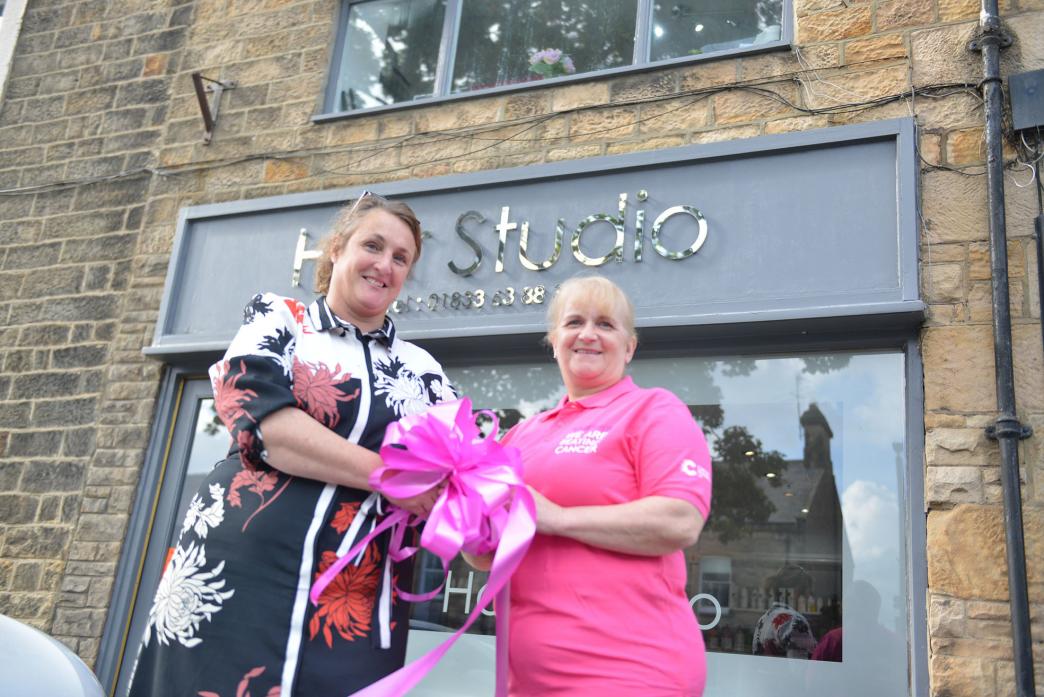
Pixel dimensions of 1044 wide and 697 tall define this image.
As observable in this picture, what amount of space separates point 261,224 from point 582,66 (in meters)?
1.97

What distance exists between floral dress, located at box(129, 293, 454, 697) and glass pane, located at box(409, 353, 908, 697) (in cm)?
212

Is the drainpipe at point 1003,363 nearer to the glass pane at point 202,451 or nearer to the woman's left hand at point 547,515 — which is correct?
the woman's left hand at point 547,515

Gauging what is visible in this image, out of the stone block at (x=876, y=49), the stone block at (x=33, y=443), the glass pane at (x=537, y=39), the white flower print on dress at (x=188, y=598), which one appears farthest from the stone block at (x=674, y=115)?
the stone block at (x=33, y=443)

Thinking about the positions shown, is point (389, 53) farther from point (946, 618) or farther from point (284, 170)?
point (946, 618)

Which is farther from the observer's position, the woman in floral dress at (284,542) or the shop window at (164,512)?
the shop window at (164,512)

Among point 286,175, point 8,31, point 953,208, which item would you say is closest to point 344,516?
point 953,208

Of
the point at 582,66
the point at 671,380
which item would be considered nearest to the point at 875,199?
the point at 671,380

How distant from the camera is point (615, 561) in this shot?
190 centimetres

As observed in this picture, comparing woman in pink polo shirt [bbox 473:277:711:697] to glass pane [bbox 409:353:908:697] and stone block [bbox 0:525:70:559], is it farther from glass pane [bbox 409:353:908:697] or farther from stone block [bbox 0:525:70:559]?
stone block [bbox 0:525:70:559]

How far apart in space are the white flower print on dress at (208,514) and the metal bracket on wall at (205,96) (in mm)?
4010

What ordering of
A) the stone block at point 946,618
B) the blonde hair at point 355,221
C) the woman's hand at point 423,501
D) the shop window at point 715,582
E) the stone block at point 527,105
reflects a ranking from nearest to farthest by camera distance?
the woman's hand at point 423,501 < the blonde hair at point 355,221 < the stone block at point 946,618 < the shop window at point 715,582 < the stone block at point 527,105

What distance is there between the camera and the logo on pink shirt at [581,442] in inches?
80.2

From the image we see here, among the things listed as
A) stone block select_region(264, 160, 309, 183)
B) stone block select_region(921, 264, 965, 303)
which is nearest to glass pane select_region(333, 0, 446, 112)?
stone block select_region(264, 160, 309, 183)

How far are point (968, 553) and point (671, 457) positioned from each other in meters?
2.02
